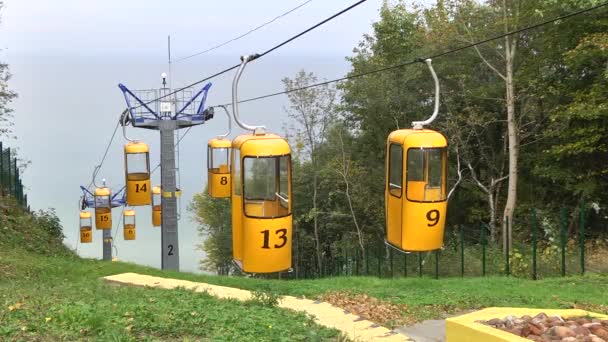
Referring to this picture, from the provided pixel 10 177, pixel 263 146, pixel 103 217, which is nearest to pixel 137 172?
pixel 10 177

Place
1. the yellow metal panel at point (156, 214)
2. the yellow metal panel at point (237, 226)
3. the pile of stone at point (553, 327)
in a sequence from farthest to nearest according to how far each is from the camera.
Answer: the yellow metal panel at point (156, 214) < the yellow metal panel at point (237, 226) < the pile of stone at point (553, 327)

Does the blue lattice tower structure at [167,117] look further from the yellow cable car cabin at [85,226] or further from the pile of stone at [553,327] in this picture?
the pile of stone at [553,327]

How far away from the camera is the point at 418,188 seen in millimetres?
8500

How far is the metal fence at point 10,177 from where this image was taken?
2036 cm

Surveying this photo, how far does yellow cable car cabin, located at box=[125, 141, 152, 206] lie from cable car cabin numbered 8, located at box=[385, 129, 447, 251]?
31.5 ft

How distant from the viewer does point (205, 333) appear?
5289 mm

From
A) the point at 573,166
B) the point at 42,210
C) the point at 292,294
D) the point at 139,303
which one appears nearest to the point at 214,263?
the point at 42,210

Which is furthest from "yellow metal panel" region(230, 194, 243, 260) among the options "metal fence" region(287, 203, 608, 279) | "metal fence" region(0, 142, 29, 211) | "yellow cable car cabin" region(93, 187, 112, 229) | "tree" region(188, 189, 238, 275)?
"tree" region(188, 189, 238, 275)

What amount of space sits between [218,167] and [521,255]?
817 cm

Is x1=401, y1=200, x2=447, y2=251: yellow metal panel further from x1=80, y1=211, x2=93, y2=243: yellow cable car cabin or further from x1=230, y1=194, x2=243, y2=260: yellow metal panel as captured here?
x1=80, y1=211, x2=93, y2=243: yellow cable car cabin

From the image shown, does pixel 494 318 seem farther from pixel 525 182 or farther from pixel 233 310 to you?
pixel 525 182

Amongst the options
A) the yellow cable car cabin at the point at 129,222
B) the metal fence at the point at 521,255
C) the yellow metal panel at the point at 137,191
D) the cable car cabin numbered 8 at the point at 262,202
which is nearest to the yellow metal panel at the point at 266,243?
the cable car cabin numbered 8 at the point at 262,202

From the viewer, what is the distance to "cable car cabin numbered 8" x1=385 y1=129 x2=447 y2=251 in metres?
8.19

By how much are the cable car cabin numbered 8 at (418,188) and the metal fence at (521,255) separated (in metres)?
5.52
